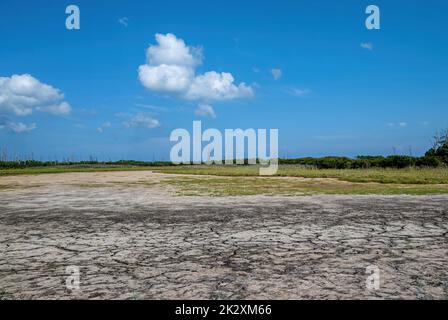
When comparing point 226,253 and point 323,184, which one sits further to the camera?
point 323,184

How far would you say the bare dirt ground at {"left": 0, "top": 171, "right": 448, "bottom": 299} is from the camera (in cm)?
265

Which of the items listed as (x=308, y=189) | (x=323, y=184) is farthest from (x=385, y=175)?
(x=308, y=189)

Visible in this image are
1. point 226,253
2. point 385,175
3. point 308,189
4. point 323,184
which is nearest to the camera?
point 226,253

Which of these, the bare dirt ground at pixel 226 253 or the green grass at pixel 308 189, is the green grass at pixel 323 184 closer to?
the green grass at pixel 308 189

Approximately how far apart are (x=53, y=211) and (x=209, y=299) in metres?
5.45

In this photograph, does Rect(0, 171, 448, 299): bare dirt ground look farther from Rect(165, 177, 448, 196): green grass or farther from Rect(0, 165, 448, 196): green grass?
Rect(0, 165, 448, 196): green grass

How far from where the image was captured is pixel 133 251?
3.80 metres

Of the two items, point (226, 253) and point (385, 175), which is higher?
point (385, 175)

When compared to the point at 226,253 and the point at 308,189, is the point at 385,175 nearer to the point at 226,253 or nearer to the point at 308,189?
the point at 308,189

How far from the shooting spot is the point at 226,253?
12.1 ft

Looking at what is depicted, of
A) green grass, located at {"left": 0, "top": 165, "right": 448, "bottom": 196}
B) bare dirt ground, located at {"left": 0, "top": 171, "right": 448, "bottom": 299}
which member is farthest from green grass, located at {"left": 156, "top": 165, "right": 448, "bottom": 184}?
bare dirt ground, located at {"left": 0, "top": 171, "right": 448, "bottom": 299}

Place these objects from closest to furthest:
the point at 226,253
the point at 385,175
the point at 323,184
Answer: the point at 226,253, the point at 323,184, the point at 385,175
